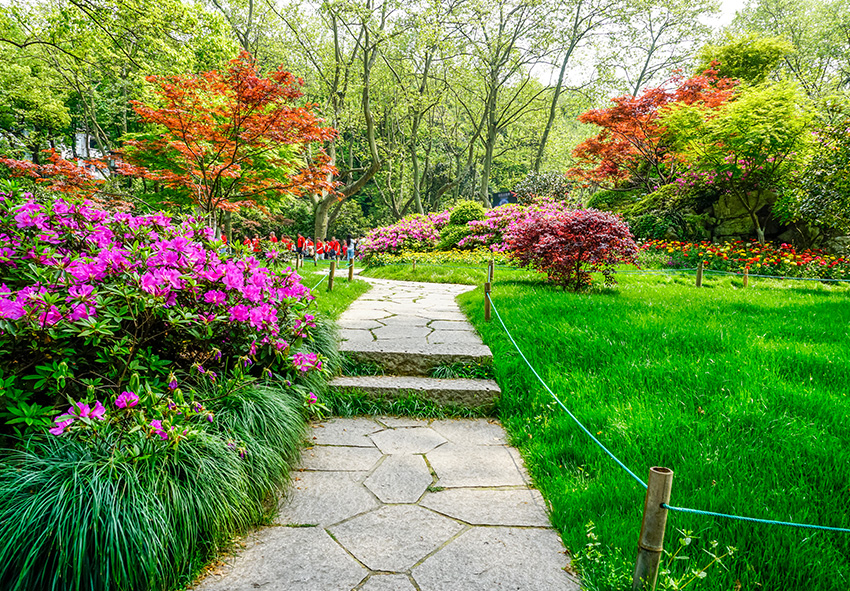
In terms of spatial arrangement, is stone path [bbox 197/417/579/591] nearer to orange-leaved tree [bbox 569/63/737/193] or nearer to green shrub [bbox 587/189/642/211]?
orange-leaved tree [bbox 569/63/737/193]

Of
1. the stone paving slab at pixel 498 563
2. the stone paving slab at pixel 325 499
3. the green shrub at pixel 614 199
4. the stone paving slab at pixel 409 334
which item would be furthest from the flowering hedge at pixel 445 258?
the stone paving slab at pixel 498 563

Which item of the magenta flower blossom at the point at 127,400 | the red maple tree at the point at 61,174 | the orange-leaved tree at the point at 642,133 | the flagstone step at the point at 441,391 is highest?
the orange-leaved tree at the point at 642,133

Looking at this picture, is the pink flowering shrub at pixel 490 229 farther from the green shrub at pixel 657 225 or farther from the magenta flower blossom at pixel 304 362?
the magenta flower blossom at pixel 304 362

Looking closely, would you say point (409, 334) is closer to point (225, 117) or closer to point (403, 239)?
point (225, 117)

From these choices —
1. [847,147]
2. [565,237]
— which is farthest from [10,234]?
[847,147]

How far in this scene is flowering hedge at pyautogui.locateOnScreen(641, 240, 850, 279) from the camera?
8.46 m

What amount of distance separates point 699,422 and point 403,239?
10619 mm

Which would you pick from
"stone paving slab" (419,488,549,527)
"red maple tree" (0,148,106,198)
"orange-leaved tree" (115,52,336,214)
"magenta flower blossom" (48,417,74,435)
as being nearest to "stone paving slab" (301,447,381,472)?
"stone paving slab" (419,488,549,527)

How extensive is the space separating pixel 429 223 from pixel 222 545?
12291 mm

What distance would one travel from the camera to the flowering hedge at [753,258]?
27.8ft

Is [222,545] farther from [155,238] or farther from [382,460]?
[155,238]

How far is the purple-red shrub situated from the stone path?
3637 millimetres

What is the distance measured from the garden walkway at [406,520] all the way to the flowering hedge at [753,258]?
779 centimetres

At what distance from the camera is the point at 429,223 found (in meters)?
13.6
